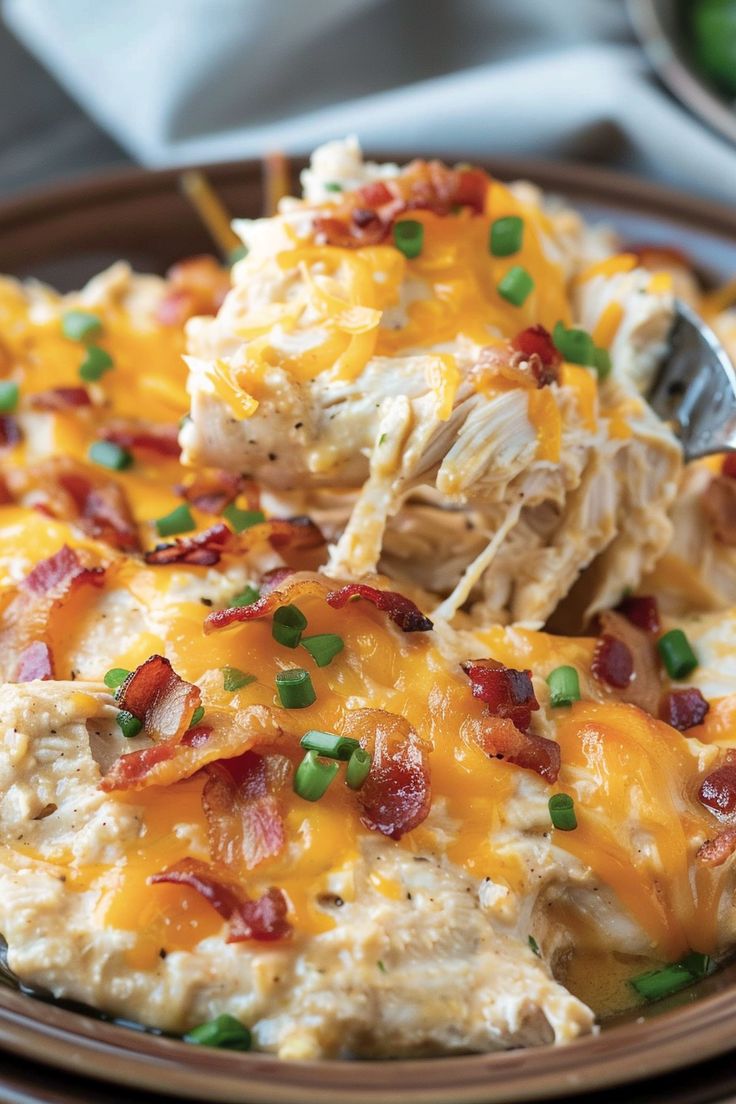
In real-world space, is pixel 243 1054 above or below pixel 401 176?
below

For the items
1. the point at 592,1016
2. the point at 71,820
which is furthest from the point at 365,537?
the point at 592,1016

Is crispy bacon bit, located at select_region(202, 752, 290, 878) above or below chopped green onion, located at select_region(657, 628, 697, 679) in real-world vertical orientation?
above

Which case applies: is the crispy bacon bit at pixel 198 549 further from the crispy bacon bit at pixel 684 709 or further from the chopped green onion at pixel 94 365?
the crispy bacon bit at pixel 684 709

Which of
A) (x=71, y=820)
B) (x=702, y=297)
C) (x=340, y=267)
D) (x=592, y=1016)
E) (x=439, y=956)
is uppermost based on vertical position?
(x=340, y=267)

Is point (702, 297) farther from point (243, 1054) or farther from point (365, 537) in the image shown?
point (243, 1054)

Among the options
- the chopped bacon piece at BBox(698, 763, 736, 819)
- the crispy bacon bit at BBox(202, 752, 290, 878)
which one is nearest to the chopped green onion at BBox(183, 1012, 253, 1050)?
the crispy bacon bit at BBox(202, 752, 290, 878)

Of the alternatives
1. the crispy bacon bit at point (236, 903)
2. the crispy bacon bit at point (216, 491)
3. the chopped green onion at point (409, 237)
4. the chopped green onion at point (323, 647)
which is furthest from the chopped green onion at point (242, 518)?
the crispy bacon bit at point (236, 903)

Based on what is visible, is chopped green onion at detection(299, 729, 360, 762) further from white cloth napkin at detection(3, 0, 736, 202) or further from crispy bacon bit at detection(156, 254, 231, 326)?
white cloth napkin at detection(3, 0, 736, 202)
